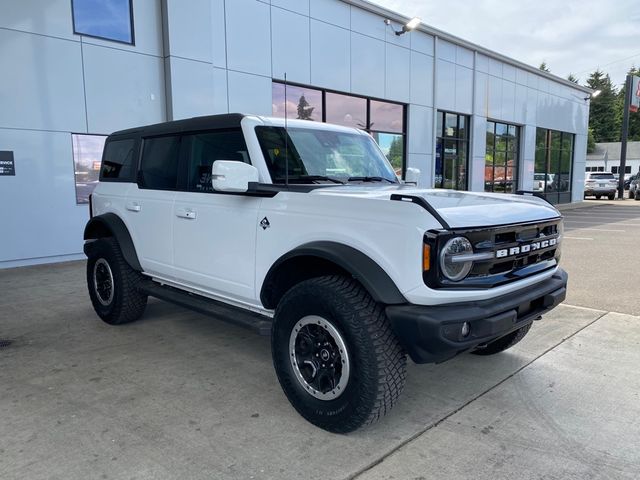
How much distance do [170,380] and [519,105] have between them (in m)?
21.5

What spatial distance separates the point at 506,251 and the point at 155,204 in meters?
3.13

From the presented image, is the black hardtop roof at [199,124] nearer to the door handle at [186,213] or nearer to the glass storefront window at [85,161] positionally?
the door handle at [186,213]

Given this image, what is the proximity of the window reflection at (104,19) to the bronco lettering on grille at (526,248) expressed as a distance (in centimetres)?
892

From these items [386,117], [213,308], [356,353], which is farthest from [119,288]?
[386,117]

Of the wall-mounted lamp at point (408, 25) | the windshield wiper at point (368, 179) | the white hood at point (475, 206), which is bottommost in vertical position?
A: the white hood at point (475, 206)

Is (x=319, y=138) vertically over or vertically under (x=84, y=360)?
over

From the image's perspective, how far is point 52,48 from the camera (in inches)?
343

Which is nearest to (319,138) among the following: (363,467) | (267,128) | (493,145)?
(267,128)

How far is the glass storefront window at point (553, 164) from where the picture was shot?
24109 mm

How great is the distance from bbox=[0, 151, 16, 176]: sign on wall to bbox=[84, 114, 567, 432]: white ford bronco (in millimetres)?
5044

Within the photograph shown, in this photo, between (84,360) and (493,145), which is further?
(493,145)

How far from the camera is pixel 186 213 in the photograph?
4.25m

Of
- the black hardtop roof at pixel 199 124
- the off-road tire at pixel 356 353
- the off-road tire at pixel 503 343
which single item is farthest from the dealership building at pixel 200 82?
the off-road tire at pixel 356 353

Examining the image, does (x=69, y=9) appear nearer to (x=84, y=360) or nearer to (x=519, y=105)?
(x=84, y=360)
